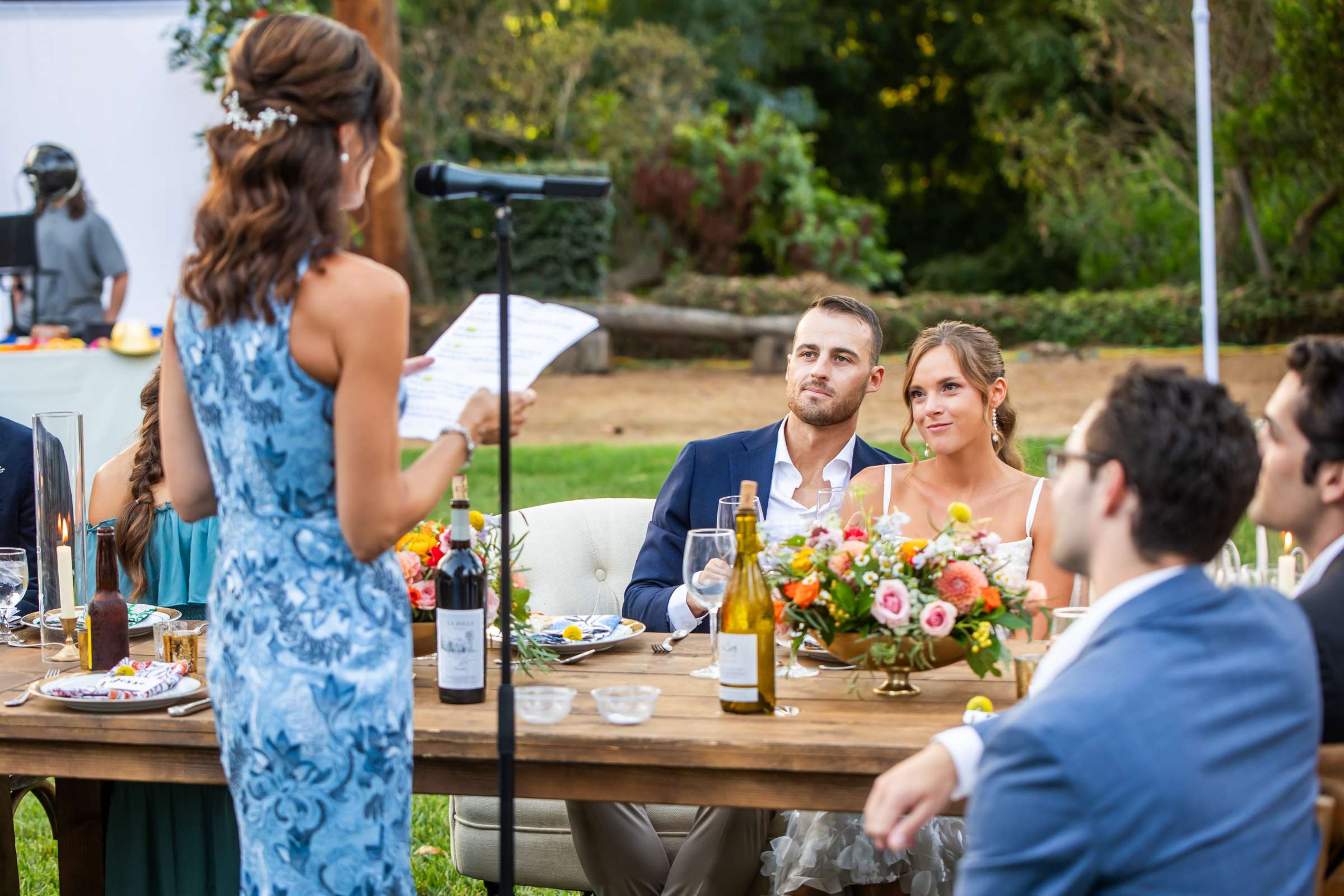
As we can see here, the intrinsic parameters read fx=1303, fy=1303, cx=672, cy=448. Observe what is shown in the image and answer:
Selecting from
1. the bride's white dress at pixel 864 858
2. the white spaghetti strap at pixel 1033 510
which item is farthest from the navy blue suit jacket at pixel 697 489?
the bride's white dress at pixel 864 858

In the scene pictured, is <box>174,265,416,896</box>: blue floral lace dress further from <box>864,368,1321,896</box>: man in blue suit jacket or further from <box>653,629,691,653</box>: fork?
<box>653,629,691,653</box>: fork

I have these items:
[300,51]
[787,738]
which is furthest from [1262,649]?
[300,51]

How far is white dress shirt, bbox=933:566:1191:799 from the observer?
1595 mm

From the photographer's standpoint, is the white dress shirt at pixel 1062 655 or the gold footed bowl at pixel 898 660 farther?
the gold footed bowl at pixel 898 660

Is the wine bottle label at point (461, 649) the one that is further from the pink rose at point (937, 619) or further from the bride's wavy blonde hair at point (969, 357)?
the bride's wavy blonde hair at point (969, 357)

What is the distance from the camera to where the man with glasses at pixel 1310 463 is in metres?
1.98

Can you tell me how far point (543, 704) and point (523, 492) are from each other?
674 centimetres

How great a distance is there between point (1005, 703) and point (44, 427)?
2.07 metres

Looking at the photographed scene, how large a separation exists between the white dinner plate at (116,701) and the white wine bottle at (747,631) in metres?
0.98

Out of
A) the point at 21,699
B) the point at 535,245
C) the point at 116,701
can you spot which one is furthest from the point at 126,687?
the point at 535,245

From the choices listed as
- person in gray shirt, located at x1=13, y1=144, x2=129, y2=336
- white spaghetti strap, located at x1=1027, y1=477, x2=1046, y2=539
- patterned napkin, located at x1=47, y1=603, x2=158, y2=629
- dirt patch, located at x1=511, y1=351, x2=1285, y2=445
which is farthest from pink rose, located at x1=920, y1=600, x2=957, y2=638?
dirt patch, located at x1=511, y1=351, x2=1285, y2=445

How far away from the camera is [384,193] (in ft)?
35.6

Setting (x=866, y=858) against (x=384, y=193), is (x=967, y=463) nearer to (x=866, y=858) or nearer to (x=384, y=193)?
(x=866, y=858)

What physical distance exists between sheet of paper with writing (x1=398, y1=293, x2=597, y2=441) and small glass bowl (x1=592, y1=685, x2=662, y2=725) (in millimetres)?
543
